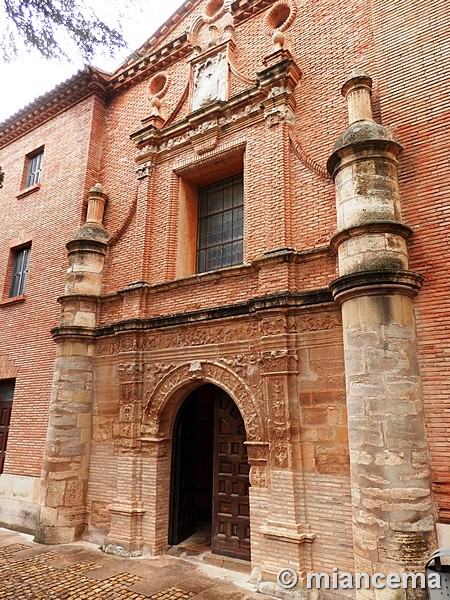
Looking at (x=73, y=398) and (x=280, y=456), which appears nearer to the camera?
(x=280, y=456)

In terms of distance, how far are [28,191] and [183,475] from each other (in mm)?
8548

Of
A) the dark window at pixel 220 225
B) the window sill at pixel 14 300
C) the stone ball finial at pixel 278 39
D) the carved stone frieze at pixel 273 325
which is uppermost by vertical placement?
→ the stone ball finial at pixel 278 39

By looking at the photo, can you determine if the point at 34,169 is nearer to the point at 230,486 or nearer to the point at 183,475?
the point at 183,475

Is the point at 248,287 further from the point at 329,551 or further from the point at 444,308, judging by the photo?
the point at 329,551

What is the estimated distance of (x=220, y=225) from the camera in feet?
28.3

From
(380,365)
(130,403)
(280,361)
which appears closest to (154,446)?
(130,403)

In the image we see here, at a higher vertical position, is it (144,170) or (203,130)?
(203,130)

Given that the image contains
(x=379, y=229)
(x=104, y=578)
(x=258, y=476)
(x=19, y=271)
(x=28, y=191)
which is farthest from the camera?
(x=28, y=191)

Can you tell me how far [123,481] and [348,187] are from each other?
6158 mm

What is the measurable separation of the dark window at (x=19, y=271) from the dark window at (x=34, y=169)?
2.04 metres

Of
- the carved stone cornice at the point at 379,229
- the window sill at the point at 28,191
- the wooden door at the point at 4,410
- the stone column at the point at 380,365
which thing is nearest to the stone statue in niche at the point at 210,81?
the stone column at the point at 380,365

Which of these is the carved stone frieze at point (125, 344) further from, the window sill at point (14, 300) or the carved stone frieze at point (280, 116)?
the carved stone frieze at point (280, 116)

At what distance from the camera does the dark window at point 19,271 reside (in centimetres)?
1112

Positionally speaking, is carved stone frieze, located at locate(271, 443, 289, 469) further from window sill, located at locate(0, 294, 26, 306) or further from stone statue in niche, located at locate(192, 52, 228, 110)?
window sill, located at locate(0, 294, 26, 306)
